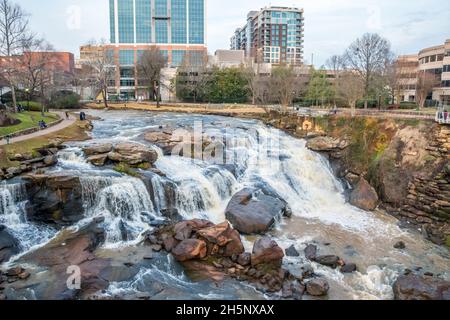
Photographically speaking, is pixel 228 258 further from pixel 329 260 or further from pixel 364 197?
pixel 364 197

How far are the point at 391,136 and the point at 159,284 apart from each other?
21321mm

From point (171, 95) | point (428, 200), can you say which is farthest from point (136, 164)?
point (171, 95)

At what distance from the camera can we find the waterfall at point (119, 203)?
17441mm

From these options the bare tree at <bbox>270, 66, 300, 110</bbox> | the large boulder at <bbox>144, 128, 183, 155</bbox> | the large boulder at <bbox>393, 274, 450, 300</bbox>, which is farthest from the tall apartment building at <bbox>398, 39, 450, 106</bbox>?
the large boulder at <bbox>393, 274, 450, 300</bbox>

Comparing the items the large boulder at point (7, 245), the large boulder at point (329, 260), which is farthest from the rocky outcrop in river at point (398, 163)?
the large boulder at point (7, 245)

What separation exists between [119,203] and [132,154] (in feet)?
15.4

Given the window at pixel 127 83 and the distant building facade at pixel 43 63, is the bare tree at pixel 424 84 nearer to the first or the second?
the distant building facade at pixel 43 63

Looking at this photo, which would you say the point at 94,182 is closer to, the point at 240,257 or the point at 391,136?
the point at 240,257

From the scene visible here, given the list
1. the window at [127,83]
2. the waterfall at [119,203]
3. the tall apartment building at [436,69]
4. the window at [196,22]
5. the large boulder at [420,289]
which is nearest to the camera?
the large boulder at [420,289]

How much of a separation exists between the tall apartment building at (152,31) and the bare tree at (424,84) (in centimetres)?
5043

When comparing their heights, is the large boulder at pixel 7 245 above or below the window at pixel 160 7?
below

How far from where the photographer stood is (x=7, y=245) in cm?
1483

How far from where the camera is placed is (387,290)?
1343 cm

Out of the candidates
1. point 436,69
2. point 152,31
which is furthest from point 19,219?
point 152,31
